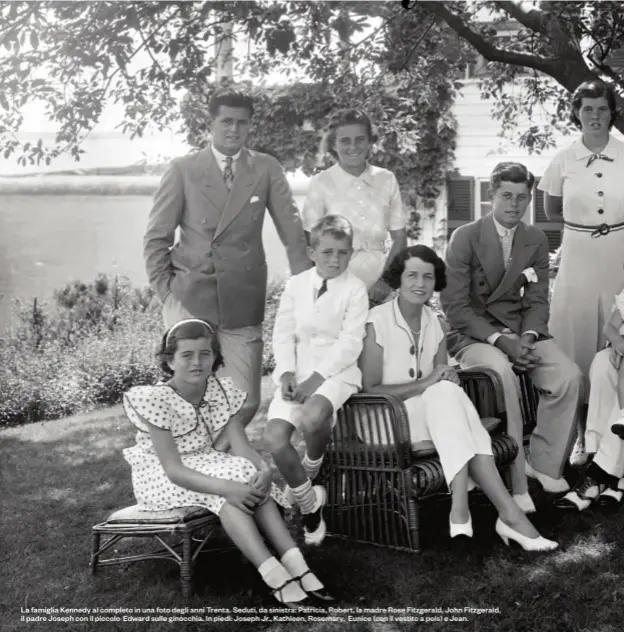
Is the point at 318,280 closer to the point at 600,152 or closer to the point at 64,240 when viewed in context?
the point at 600,152

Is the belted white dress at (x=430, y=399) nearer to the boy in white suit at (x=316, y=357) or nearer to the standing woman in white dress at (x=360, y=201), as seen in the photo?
the boy in white suit at (x=316, y=357)

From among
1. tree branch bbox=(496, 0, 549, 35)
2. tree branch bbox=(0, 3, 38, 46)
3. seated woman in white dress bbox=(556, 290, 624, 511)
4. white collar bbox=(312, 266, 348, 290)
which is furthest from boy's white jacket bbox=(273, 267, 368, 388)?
tree branch bbox=(496, 0, 549, 35)

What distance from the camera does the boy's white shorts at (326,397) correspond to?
3699 millimetres

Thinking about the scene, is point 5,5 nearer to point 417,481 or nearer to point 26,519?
point 26,519

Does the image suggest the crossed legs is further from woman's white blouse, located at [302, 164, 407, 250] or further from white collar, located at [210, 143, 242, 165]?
white collar, located at [210, 143, 242, 165]

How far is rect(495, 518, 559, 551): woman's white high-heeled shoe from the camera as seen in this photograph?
11.6 feet

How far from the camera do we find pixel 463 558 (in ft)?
11.7

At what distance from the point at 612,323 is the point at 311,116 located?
13.1ft

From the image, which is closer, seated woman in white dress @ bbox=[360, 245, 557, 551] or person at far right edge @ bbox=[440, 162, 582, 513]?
seated woman in white dress @ bbox=[360, 245, 557, 551]

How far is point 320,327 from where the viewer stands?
392 centimetres

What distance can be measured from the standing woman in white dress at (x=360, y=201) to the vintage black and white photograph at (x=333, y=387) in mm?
11

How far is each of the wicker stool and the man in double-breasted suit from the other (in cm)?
104

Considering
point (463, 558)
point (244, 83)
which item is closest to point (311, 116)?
point (244, 83)

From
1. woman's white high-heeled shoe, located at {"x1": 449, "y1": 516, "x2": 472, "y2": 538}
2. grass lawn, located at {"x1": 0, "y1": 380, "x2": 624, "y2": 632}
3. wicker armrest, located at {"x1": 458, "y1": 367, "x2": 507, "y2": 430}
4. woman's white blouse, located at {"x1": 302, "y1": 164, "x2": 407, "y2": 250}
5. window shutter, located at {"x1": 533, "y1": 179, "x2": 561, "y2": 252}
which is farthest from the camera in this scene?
window shutter, located at {"x1": 533, "y1": 179, "x2": 561, "y2": 252}
